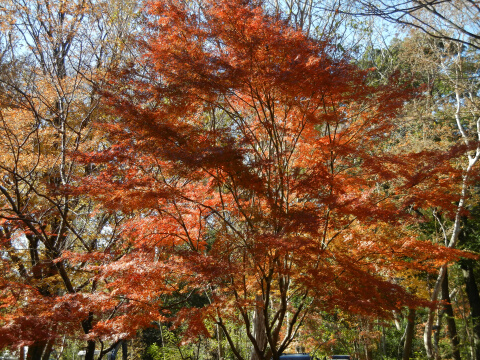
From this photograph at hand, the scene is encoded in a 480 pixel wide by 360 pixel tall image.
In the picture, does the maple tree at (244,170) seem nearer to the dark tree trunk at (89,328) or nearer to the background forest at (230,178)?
the background forest at (230,178)

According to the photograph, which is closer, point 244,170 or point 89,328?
point 244,170

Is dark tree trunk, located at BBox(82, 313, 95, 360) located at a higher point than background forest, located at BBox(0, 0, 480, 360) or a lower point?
lower

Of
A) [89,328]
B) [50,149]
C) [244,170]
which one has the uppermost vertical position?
[50,149]

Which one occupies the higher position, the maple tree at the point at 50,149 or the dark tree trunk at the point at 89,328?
the maple tree at the point at 50,149

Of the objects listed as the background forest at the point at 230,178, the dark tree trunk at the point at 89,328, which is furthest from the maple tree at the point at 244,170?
the dark tree trunk at the point at 89,328

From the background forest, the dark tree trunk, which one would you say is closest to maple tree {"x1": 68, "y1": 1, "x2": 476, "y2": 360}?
the background forest

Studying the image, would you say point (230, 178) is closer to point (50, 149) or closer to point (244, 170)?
point (244, 170)

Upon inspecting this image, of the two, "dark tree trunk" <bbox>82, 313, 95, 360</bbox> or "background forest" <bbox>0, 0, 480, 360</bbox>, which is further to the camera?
"dark tree trunk" <bbox>82, 313, 95, 360</bbox>

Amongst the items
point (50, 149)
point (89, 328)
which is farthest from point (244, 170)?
point (50, 149)

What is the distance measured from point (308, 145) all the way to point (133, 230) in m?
3.44

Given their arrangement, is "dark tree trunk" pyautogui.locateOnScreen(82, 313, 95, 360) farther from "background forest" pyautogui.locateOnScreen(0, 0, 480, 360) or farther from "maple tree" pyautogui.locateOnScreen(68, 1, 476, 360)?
"maple tree" pyautogui.locateOnScreen(68, 1, 476, 360)

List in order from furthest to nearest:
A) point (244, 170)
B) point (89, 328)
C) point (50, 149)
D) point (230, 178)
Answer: point (50, 149) < point (89, 328) < point (230, 178) < point (244, 170)

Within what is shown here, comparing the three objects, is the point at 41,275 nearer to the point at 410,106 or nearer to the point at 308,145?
the point at 308,145

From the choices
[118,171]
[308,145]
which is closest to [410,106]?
[308,145]
